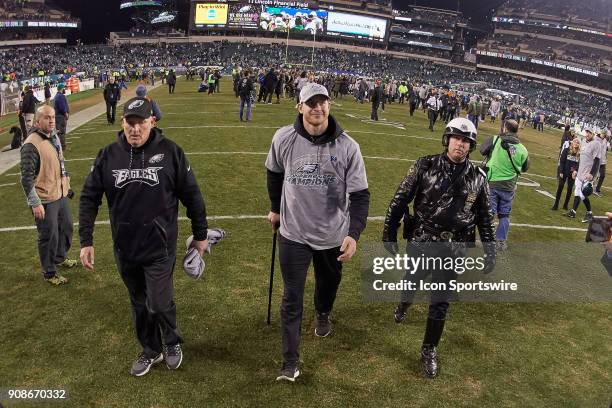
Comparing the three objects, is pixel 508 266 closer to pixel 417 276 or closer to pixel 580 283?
pixel 580 283

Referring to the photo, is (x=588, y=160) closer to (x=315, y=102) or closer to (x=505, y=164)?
(x=505, y=164)

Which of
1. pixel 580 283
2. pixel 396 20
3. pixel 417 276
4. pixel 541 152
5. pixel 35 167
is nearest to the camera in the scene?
pixel 417 276

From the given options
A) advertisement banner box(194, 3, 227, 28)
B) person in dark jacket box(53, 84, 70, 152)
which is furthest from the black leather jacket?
advertisement banner box(194, 3, 227, 28)

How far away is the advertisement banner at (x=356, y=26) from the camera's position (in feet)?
265

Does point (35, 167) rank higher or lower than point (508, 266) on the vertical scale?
higher

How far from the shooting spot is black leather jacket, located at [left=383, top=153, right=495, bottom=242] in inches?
154

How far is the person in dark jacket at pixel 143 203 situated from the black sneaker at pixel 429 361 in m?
2.17

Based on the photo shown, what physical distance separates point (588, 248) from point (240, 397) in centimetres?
687

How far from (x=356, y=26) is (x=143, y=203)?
279 feet

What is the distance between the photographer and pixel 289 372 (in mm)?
3822

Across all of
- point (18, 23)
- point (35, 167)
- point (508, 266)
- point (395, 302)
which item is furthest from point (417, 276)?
point (18, 23)

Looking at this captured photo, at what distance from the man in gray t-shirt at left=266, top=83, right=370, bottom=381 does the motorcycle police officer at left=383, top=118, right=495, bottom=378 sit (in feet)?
1.84

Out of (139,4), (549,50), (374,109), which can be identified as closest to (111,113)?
(374,109)

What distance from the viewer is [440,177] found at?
393 cm
